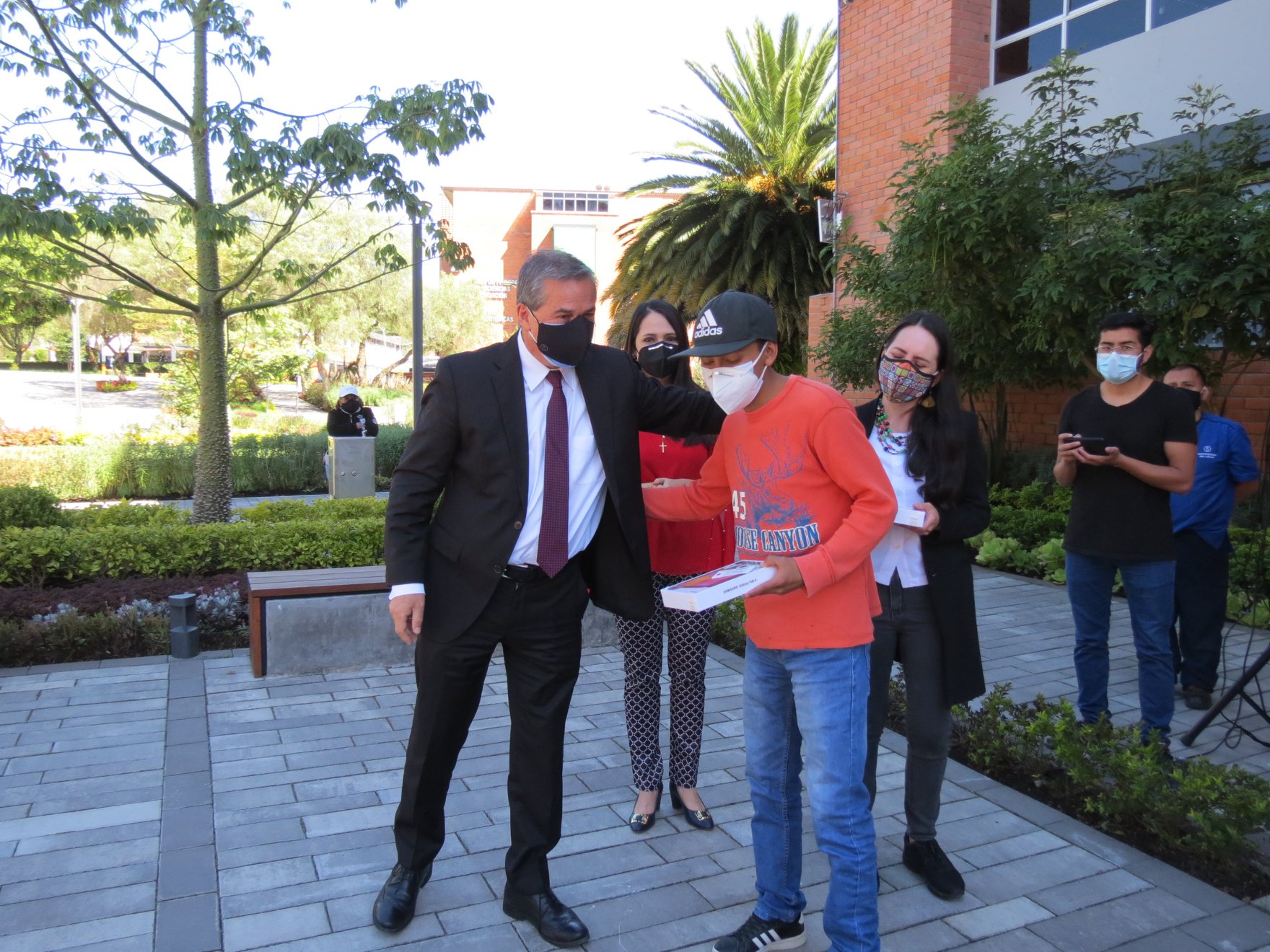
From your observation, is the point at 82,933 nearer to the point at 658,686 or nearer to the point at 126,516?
the point at 658,686

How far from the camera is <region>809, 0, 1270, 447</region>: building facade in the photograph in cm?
880

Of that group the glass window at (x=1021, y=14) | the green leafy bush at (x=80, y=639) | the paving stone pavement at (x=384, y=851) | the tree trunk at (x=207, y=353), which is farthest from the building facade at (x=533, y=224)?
the paving stone pavement at (x=384, y=851)

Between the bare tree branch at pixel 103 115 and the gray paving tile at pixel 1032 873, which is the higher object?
the bare tree branch at pixel 103 115

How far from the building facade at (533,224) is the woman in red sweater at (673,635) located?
2108 inches

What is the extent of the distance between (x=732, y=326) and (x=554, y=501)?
77 cm

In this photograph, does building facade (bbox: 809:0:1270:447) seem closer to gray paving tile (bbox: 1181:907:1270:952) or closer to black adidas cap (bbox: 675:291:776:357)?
gray paving tile (bbox: 1181:907:1270:952)

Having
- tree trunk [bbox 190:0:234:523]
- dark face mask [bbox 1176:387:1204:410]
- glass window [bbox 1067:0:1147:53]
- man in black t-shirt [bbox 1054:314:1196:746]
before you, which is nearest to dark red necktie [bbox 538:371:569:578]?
man in black t-shirt [bbox 1054:314:1196:746]

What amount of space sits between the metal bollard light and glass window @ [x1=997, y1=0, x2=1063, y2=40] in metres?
10.8

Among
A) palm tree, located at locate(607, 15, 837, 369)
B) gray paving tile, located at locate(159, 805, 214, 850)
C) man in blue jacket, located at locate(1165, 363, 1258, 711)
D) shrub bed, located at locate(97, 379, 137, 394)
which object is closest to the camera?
gray paving tile, located at locate(159, 805, 214, 850)

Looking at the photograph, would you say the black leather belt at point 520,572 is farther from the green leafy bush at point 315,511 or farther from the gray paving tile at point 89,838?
the green leafy bush at point 315,511

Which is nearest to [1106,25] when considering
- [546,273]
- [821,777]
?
[546,273]

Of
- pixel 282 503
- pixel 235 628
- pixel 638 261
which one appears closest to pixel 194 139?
pixel 282 503

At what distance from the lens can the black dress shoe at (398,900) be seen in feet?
9.79

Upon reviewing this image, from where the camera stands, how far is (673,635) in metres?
3.77
